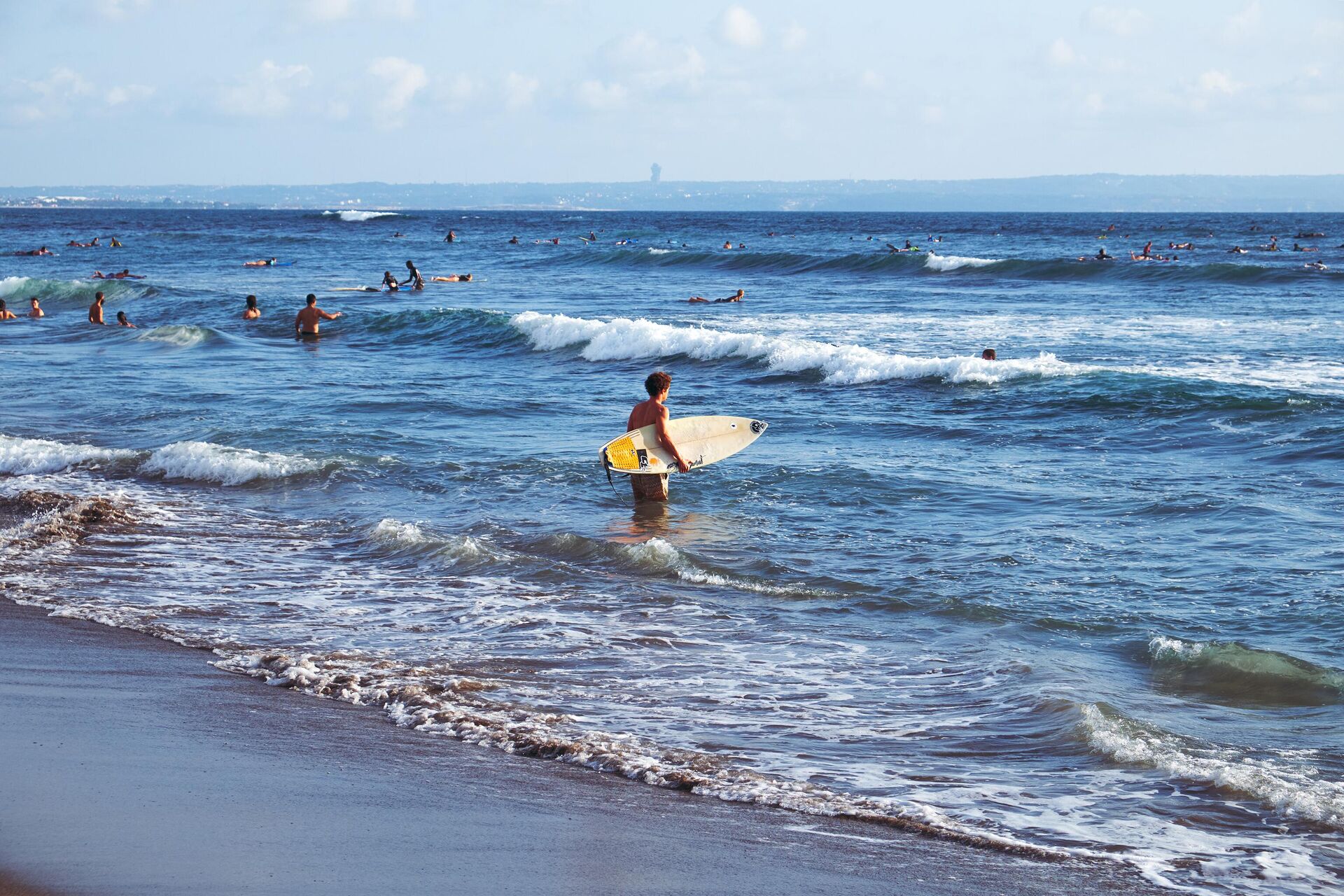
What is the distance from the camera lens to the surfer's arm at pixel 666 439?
1116 centimetres

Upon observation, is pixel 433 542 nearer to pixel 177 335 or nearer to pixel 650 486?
pixel 650 486

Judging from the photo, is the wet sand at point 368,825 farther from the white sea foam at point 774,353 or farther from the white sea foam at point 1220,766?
the white sea foam at point 774,353

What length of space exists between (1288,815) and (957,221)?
109 metres

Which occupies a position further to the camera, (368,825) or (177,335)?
(177,335)

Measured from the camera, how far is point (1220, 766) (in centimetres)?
563

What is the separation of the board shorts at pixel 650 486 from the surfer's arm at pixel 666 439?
23 centimetres

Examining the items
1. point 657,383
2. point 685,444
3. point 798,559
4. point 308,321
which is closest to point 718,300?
point 308,321

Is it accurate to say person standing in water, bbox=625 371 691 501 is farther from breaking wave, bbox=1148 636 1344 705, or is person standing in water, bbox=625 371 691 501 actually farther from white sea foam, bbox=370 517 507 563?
breaking wave, bbox=1148 636 1344 705

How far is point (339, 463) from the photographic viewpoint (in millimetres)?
13094

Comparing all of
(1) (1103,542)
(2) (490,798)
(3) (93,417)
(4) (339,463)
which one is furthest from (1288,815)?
(3) (93,417)

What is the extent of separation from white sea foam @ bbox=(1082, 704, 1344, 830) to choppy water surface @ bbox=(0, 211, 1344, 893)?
2 cm

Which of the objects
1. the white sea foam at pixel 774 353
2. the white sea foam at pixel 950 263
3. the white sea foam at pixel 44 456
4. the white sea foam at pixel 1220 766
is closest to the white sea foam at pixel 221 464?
the white sea foam at pixel 44 456

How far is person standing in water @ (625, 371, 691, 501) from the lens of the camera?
11156mm

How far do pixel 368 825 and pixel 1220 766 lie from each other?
3.83 m
